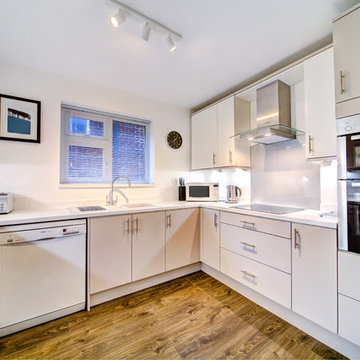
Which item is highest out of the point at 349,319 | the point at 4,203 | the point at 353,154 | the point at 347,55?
the point at 347,55

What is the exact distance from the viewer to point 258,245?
1749 millimetres

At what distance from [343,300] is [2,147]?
3.07m

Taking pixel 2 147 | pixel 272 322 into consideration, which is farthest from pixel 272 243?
pixel 2 147

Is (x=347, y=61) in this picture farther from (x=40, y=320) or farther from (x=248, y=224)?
(x=40, y=320)

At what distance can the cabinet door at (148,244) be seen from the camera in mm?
1993

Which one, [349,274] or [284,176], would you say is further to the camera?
[284,176]

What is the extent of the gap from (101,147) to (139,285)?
68.9 inches

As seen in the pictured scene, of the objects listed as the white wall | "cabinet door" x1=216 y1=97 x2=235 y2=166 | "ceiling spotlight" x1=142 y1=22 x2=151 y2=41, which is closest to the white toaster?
the white wall

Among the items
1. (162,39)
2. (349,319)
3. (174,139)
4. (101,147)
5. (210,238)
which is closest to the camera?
(349,319)

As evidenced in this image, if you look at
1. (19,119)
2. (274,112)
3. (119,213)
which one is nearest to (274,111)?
(274,112)

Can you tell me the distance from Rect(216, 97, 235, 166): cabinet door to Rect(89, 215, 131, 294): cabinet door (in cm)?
143

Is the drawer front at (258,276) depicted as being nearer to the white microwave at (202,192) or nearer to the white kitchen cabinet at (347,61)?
the white microwave at (202,192)

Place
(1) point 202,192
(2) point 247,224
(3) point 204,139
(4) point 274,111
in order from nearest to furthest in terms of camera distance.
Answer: (2) point 247,224 → (4) point 274,111 → (1) point 202,192 → (3) point 204,139

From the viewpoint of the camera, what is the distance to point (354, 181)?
121 centimetres
